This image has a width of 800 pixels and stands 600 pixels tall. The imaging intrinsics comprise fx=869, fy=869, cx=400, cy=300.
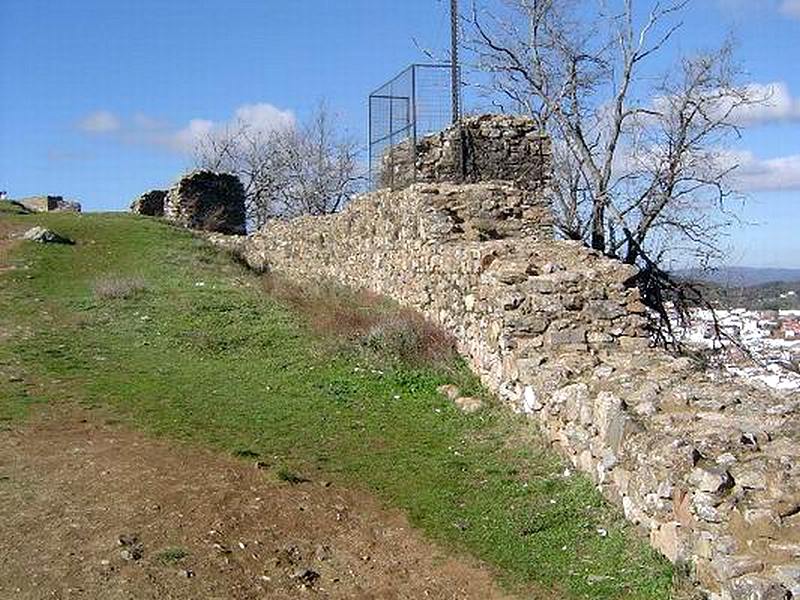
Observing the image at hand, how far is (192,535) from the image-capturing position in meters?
5.46

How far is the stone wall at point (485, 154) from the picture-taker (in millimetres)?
14188

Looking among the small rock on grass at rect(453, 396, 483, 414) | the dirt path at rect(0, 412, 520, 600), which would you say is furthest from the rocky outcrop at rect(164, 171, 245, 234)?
the dirt path at rect(0, 412, 520, 600)

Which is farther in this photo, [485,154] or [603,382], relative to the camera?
[485,154]

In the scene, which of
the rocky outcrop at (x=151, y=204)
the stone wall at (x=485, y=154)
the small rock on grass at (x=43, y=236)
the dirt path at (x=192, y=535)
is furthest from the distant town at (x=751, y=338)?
the rocky outcrop at (x=151, y=204)

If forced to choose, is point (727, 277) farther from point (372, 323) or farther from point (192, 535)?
point (192, 535)

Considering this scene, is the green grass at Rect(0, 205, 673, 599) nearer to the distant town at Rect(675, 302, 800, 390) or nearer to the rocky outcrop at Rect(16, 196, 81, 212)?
the distant town at Rect(675, 302, 800, 390)

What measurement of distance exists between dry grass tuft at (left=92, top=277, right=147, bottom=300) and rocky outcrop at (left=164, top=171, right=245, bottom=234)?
1141 centimetres

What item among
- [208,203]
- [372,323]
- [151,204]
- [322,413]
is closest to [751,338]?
[372,323]

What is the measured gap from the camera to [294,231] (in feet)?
66.0

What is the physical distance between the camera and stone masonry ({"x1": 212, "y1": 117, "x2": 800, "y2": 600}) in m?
4.50

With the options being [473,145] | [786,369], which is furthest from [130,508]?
[786,369]

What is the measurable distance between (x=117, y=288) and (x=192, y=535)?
368 inches

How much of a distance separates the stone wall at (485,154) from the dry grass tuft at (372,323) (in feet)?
7.50

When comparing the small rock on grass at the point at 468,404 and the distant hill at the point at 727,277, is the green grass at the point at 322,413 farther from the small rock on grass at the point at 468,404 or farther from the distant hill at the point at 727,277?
the distant hill at the point at 727,277
